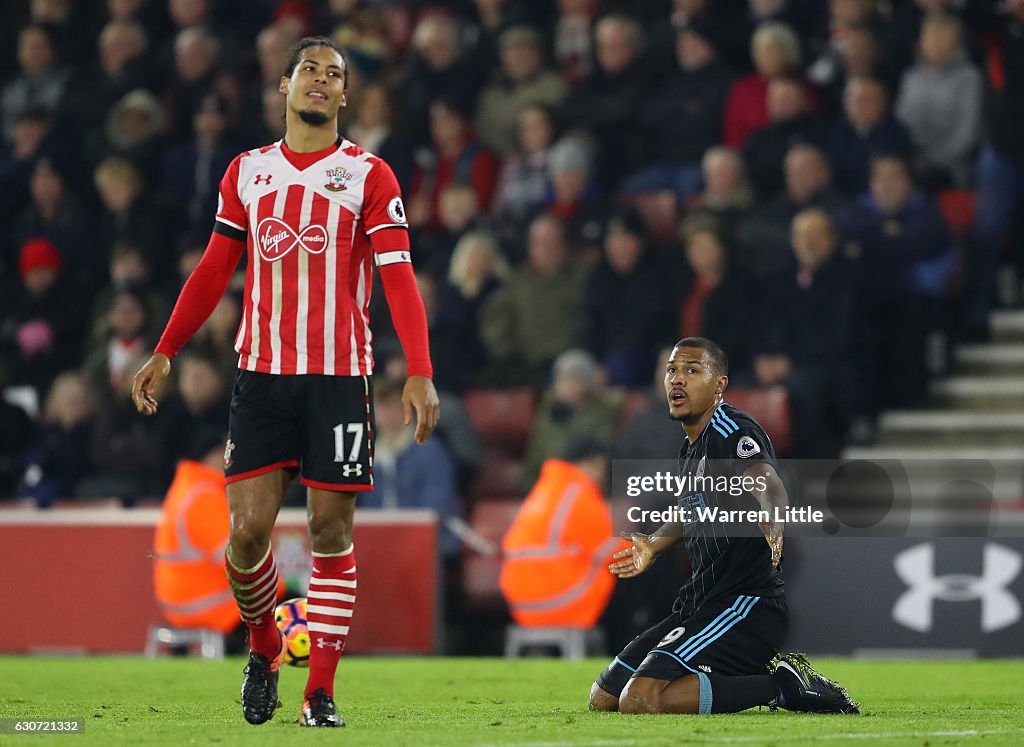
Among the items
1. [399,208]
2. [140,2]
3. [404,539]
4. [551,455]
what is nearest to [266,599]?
[399,208]

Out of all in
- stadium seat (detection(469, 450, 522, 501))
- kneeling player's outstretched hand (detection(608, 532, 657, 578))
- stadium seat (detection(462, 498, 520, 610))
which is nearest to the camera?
kneeling player's outstretched hand (detection(608, 532, 657, 578))

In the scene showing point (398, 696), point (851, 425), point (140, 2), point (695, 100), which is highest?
point (140, 2)

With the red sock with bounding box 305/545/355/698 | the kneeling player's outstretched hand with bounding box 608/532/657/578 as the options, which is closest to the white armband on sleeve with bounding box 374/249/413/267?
the red sock with bounding box 305/545/355/698

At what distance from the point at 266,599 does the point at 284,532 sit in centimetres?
543

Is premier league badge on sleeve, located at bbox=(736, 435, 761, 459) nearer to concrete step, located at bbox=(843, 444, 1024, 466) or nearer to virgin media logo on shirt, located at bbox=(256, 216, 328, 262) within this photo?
virgin media logo on shirt, located at bbox=(256, 216, 328, 262)

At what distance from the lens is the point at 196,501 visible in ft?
38.0

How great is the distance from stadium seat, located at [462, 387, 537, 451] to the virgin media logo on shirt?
6.94 metres

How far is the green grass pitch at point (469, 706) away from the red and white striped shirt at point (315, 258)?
128 cm

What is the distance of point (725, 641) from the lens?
670 cm

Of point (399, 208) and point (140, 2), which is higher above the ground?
point (140, 2)

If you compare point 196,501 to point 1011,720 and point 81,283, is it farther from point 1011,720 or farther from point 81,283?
point 1011,720

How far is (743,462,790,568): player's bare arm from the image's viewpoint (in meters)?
6.24

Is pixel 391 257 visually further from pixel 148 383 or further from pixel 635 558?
pixel 635 558

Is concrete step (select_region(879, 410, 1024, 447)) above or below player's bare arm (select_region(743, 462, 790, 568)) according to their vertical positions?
above
